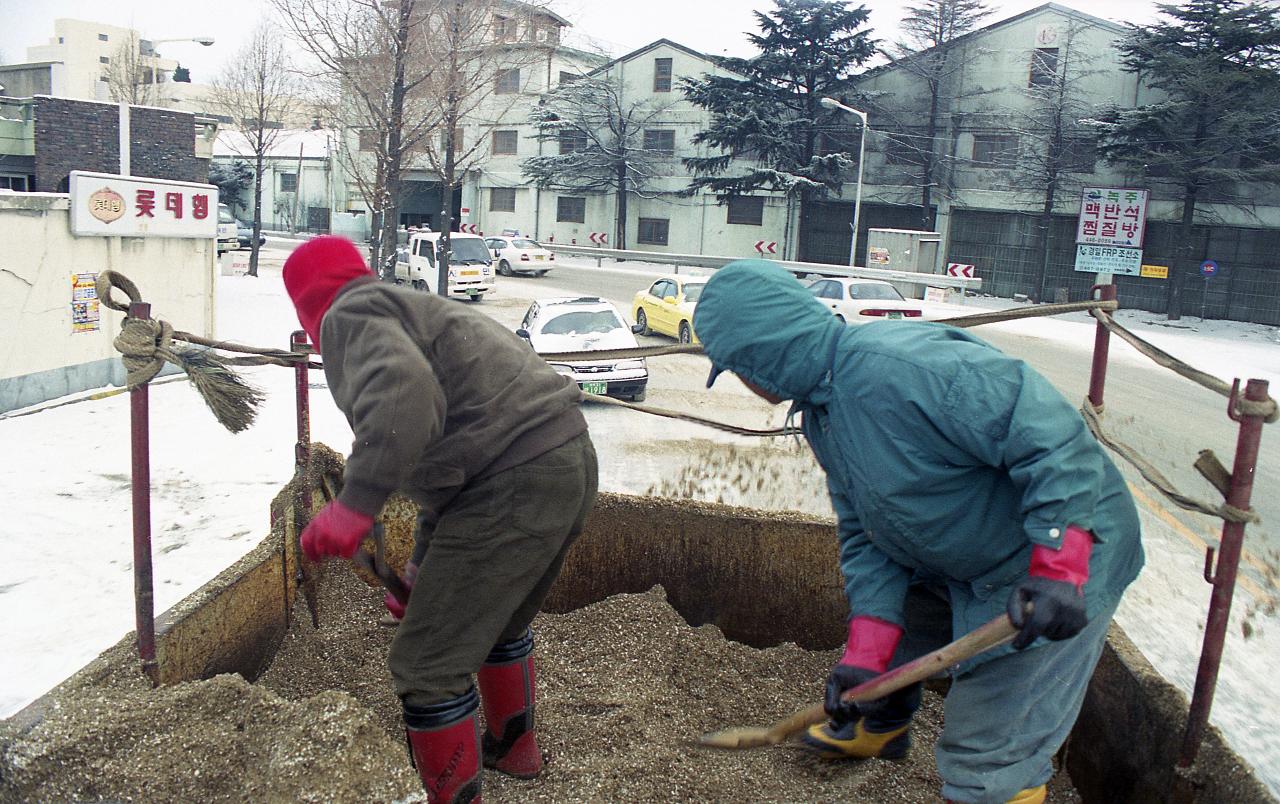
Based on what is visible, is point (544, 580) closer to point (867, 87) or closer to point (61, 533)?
point (61, 533)

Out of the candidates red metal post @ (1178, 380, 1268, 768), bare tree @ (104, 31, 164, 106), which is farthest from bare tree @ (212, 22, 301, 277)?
red metal post @ (1178, 380, 1268, 768)

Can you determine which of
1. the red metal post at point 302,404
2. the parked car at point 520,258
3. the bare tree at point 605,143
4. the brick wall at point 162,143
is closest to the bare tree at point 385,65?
the brick wall at point 162,143

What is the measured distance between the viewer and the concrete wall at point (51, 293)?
347 inches

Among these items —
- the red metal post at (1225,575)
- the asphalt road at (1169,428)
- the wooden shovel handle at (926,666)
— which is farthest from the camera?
the asphalt road at (1169,428)

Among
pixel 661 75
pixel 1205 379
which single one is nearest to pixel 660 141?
pixel 661 75

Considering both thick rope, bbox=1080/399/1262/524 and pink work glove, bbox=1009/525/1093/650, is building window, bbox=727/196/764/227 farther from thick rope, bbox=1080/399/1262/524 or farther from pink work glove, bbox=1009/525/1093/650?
pink work glove, bbox=1009/525/1093/650

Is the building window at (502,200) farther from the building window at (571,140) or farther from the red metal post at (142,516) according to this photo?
the red metal post at (142,516)

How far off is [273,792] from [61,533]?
203 inches

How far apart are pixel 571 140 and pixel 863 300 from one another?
92.6ft

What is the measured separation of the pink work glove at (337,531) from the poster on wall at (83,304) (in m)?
8.90

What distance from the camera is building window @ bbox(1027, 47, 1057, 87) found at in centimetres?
3199

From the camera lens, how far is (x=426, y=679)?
227 centimetres

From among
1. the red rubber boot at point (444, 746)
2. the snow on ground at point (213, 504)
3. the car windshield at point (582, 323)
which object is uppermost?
the car windshield at point (582, 323)

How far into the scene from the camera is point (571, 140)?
42.9 meters
